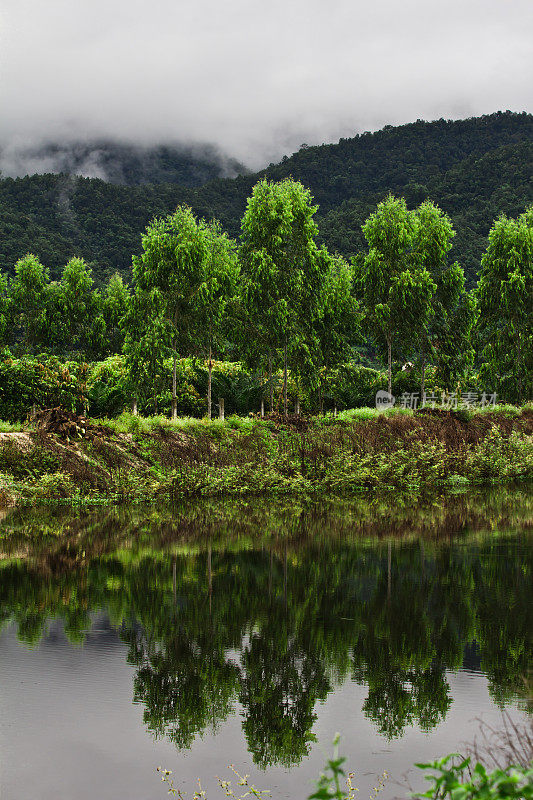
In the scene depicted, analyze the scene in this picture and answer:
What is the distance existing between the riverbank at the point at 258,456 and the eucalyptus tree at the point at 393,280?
5.14 metres

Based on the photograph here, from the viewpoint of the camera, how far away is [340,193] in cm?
9950

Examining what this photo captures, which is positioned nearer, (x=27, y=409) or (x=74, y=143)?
(x=27, y=409)

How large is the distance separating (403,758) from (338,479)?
2040 cm

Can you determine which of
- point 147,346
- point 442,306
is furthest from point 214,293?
point 442,306

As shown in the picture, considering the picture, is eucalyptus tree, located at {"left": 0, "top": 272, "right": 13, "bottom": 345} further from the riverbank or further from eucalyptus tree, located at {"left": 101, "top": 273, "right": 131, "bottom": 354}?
the riverbank

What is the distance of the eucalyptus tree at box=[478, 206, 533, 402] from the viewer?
40.7 m

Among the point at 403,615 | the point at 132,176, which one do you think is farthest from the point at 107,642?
the point at 132,176

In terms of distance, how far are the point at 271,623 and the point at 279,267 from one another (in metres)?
23.4

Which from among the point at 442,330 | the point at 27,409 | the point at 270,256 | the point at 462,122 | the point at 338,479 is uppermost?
the point at 462,122

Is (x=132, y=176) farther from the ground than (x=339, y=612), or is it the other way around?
(x=132, y=176)

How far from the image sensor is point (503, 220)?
4222 centimetres

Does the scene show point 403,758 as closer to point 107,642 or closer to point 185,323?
point 107,642

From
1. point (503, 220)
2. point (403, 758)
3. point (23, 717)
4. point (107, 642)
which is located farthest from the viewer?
point (503, 220)

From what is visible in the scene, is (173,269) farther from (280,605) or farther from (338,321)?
(280,605)
